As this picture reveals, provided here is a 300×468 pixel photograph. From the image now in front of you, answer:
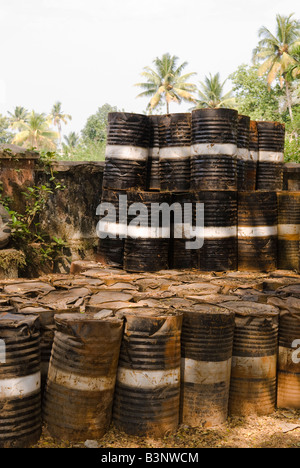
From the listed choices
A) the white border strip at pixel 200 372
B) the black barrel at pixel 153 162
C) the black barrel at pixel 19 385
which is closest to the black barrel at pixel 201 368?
the white border strip at pixel 200 372

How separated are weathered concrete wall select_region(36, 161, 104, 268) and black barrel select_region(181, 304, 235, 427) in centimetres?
315

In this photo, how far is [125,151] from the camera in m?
5.64

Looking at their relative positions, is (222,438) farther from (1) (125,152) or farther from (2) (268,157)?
(2) (268,157)

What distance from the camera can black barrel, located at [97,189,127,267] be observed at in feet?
18.4

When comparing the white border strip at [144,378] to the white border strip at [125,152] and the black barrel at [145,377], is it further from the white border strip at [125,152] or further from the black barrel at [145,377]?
the white border strip at [125,152]

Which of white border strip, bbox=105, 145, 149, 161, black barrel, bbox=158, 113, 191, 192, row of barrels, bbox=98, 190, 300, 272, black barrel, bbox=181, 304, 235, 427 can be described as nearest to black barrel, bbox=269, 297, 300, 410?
black barrel, bbox=181, 304, 235, 427

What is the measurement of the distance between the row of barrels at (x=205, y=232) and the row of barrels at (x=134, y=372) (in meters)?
1.68

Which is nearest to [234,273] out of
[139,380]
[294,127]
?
[139,380]

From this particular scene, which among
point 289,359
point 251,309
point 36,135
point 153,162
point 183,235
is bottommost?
point 289,359

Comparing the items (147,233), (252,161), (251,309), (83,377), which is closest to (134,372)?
(83,377)

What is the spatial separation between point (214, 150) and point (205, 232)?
858 millimetres

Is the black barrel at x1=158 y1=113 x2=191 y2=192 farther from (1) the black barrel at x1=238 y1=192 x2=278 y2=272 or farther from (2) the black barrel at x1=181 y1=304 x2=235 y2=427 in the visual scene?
(2) the black barrel at x1=181 y1=304 x2=235 y2=427

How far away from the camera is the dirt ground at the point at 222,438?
327cm
